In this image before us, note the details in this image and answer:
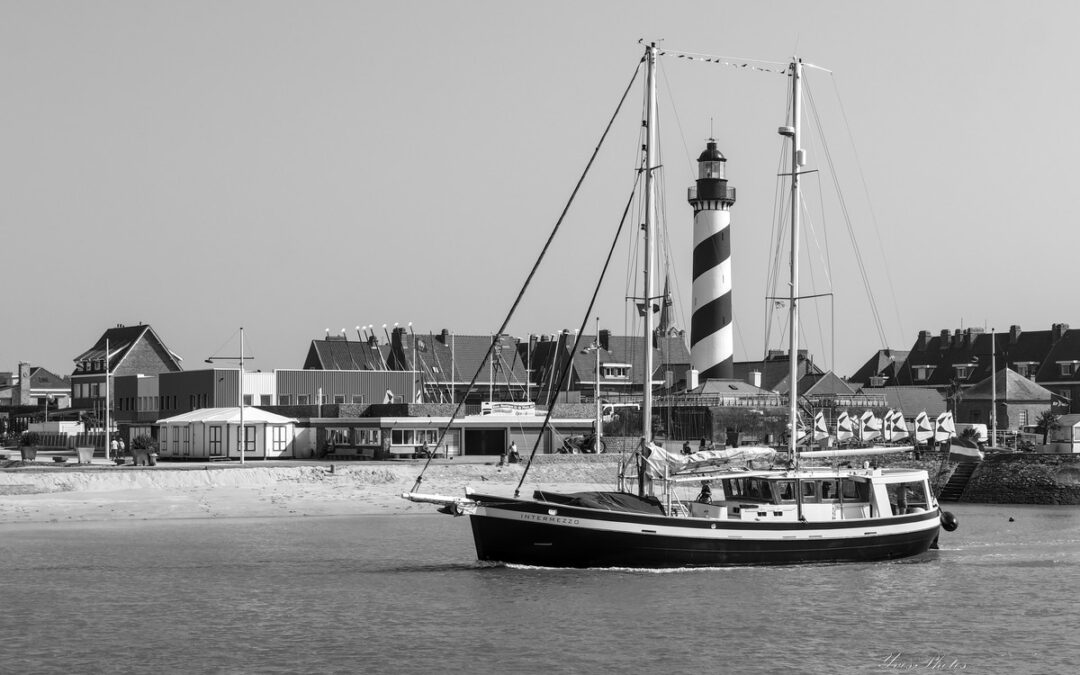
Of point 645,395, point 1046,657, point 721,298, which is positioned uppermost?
point 721,298

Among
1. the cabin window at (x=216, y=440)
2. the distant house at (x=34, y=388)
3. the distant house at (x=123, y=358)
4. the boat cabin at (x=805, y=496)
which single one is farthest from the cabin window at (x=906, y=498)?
the distant house at (x=34, y=388)

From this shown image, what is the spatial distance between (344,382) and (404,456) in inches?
717

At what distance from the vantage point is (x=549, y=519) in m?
35.3

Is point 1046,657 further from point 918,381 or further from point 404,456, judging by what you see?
point 918,381

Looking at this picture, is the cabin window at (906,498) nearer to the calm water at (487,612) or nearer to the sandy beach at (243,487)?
the calm water at (487,612)

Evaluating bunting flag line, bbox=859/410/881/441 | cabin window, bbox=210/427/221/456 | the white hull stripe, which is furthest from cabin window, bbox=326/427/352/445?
the white hull stripe

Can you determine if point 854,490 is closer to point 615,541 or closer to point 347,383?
point 615,541

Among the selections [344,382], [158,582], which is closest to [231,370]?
[344,382]

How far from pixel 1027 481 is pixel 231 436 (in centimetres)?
4027

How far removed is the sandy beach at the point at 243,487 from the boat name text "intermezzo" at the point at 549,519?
16007 millimetres

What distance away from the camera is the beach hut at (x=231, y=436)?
71.9m

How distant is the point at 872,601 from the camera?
34.3 m

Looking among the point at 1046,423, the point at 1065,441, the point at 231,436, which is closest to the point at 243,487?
the point at 231,436

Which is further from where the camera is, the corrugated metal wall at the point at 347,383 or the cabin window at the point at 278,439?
the corrugated metal wall at the point at 347,383
